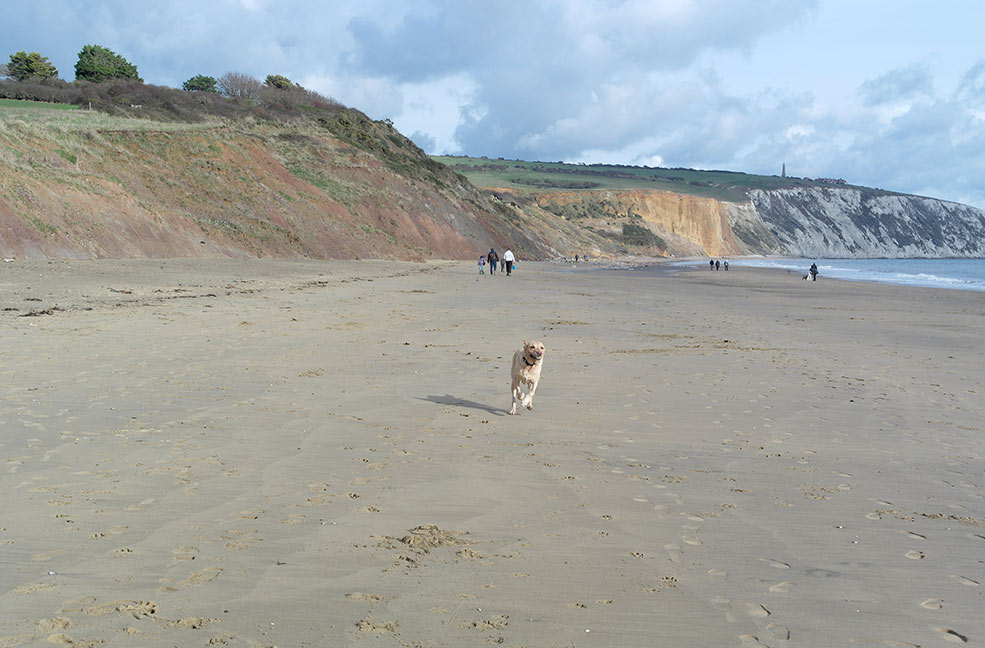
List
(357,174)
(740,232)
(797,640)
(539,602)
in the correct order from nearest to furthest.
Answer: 1. (797,640)
2. (539,602)
3. (357,174)
4. (740,232)

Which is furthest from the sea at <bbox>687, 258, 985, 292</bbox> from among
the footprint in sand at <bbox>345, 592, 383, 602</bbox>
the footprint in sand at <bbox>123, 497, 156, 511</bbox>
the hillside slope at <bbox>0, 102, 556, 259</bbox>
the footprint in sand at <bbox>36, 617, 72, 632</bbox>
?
the footprint in sand at <bbox>36, 617, 72, 632</bbox>

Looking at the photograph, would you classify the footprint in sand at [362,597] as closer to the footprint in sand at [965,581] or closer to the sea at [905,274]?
the footprint in sand at [965,581]

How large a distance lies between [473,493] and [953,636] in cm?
322

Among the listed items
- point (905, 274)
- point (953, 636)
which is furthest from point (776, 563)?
point (905, 274)

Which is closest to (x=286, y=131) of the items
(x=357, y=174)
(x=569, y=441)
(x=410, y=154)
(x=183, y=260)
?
(x=357, y=174)

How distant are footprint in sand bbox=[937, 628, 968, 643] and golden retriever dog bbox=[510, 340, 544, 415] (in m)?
5.54

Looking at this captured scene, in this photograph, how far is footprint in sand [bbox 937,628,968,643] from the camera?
3898 millimetres

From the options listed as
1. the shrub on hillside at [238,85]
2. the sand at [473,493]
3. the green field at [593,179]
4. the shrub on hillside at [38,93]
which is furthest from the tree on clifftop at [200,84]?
the sand at [473,493]

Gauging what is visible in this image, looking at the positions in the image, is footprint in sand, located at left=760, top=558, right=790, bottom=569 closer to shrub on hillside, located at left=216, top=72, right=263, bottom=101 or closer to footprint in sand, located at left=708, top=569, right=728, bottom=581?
footprint in sand, located at left=708, top=569, right=728, bottom=581

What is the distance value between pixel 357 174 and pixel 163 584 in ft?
174

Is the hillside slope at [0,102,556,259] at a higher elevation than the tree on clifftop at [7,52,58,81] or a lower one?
lower

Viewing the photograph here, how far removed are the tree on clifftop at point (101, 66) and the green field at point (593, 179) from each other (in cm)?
5989

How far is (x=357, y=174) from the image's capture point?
55.8m

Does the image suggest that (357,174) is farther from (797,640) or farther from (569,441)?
(797,640)
